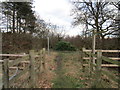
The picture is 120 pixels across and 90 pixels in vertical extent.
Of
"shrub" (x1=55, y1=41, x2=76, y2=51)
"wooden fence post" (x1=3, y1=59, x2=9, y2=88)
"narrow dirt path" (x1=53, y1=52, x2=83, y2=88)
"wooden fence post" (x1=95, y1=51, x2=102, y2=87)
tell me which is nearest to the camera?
"wooden fence post" (x1=3, y1=59, x2=9, y2=88)

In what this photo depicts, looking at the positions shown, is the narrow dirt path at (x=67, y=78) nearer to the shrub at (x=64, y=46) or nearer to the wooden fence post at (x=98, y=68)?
the wooden fence post at (x=98, y=68)

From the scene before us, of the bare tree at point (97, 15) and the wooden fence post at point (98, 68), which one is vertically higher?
the bare tree at point (97, 15)

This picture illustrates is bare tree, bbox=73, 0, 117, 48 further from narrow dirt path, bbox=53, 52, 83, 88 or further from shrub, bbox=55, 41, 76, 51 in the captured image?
shrub, bbox=55, 41, 76, 51

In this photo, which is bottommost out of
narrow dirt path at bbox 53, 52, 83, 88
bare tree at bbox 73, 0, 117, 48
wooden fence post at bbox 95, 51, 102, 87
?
narrow dirt path at bbox 53, 52, 83, 88

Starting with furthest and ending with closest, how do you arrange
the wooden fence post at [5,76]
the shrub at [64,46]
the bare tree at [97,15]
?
the shrub at [64,46], the bare tree at [97,15], the wooden fence post at [5,76]

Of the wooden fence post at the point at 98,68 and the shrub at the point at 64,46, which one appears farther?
the shrub at the point at 64,46

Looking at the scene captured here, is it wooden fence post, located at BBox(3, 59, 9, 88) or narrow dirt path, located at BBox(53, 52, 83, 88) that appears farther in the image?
narrow dirt path, located at BBox(53, 52, 83, 88)

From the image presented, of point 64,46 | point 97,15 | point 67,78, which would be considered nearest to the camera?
point 67,78

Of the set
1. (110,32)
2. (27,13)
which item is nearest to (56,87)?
(110,32)

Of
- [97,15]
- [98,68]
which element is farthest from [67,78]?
[97,15]

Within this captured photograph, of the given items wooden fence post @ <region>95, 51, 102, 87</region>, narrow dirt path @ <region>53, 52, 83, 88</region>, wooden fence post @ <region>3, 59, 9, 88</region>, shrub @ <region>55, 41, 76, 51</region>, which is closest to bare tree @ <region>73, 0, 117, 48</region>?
narrow dirt path @ <region>53, 52, 83, 88</region>

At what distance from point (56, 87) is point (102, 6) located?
978 centimetres

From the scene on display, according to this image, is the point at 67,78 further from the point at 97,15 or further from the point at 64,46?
the point at 64,46

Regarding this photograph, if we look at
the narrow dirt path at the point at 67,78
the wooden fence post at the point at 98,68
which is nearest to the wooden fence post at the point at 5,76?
the narrow dirt path at the point at 67,78
